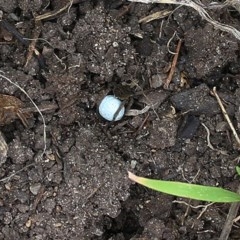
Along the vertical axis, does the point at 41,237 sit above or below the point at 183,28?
below

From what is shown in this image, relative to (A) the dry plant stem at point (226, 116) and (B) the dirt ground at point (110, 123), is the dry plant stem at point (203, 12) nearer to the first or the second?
(B) the dirt ground at point (110, 123)

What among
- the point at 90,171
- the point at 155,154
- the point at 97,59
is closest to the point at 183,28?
the point at 97,59

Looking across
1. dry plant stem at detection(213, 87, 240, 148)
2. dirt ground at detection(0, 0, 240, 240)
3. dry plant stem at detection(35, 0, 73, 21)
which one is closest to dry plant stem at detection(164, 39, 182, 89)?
dirt ground at detection(0, 0, 240, 240)

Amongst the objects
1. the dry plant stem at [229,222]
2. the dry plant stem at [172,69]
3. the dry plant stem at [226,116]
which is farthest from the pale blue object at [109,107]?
the dry plant stem at [229,222]

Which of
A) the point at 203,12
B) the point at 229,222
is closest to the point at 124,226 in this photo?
the point at 229,222

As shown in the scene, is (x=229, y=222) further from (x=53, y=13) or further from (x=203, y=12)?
(x=53, y=13)

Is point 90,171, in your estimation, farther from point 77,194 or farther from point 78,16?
point 78,16
